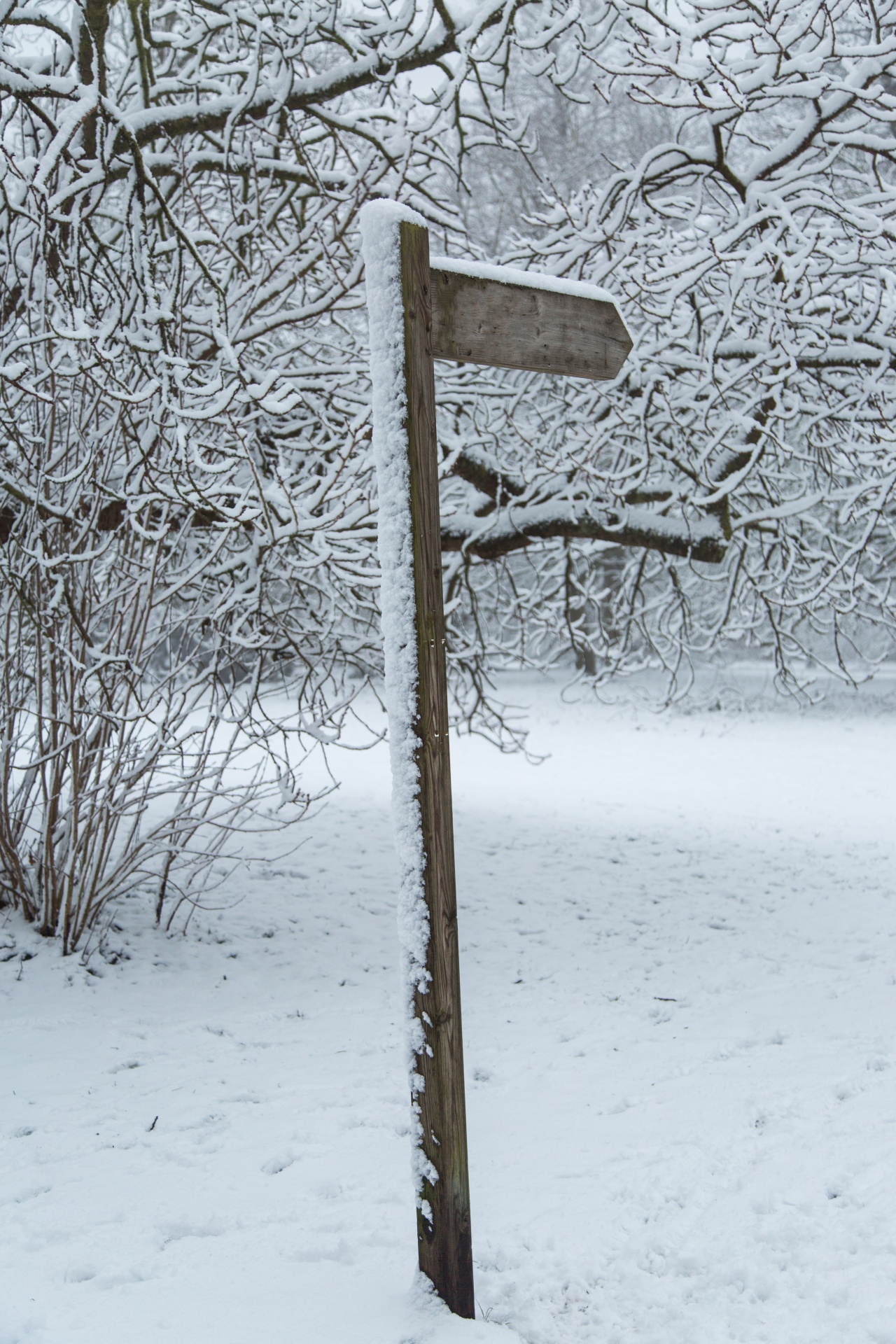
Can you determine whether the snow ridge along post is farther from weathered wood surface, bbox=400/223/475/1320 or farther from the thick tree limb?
the thick tree limb

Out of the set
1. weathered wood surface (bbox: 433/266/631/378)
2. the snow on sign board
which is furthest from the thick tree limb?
the snow on sign board

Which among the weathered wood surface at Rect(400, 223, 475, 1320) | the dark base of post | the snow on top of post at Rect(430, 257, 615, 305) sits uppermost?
the snow on top of post at Rect(430, 257, 615, 305)

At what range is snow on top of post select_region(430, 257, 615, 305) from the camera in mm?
2285

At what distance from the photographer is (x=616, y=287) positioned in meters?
5.90

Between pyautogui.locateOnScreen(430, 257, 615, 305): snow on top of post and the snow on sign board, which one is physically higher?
pyautogui.locateOnScreen(430, 257, 615, 305): snow on top of post

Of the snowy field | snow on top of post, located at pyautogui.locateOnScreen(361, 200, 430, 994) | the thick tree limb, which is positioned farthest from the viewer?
the thick tree limb

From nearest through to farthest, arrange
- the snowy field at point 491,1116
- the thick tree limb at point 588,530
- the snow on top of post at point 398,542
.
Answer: the snow on top of post at point 398,542 < the snowy field at point 491,1116 < the thick tree limb at point 588,530

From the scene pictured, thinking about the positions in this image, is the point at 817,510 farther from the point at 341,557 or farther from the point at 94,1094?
the point at 94,1094

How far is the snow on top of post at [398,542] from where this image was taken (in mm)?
2211

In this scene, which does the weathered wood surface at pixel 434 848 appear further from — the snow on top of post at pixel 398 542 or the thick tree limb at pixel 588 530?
the thick tree limb at pixel 588 530

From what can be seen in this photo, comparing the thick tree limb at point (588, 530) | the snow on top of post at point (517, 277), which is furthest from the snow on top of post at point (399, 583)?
the thick tree limb at point (588, 530)

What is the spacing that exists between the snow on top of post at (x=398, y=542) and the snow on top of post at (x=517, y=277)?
11 centimetres

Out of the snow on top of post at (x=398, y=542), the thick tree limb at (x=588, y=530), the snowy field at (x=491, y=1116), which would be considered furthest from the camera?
the thick tree limb at (x=588, y=530)

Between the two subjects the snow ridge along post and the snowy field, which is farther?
the snowy field
